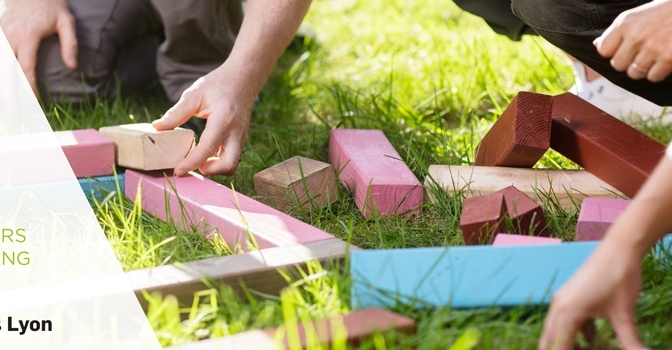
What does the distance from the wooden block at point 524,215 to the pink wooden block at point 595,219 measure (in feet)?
0.31

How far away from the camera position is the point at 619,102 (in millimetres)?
2703

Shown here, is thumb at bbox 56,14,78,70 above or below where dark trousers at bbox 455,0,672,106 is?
below

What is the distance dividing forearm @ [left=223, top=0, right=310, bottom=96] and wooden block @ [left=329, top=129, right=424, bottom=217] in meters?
0.31

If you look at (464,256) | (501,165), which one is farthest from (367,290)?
(501,165)

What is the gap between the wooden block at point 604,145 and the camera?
1860 mm

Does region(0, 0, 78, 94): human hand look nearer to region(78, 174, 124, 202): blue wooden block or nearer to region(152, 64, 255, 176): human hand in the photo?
region(78, 174, 124, 202): blue wooden block

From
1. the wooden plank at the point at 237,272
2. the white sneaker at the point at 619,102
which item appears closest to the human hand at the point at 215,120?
the wooden plank at the point at 237,272

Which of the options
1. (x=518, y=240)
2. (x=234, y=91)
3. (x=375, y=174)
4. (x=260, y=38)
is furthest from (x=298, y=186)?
(x=518, y=240)

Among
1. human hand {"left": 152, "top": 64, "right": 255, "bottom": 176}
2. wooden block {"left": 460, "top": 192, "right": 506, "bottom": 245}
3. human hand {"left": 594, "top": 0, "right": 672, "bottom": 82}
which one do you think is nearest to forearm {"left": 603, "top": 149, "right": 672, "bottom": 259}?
wooden block {"left": 460, "top": 192, "right": 506, "bottom": 245}

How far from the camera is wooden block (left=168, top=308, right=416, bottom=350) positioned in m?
1.19

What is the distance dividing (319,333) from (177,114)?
940 mm

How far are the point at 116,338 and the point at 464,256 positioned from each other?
24.1 inches

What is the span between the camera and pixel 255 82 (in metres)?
2.12

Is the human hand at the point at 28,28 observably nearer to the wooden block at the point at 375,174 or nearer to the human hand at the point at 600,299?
the wooden block at the point at 375,174
